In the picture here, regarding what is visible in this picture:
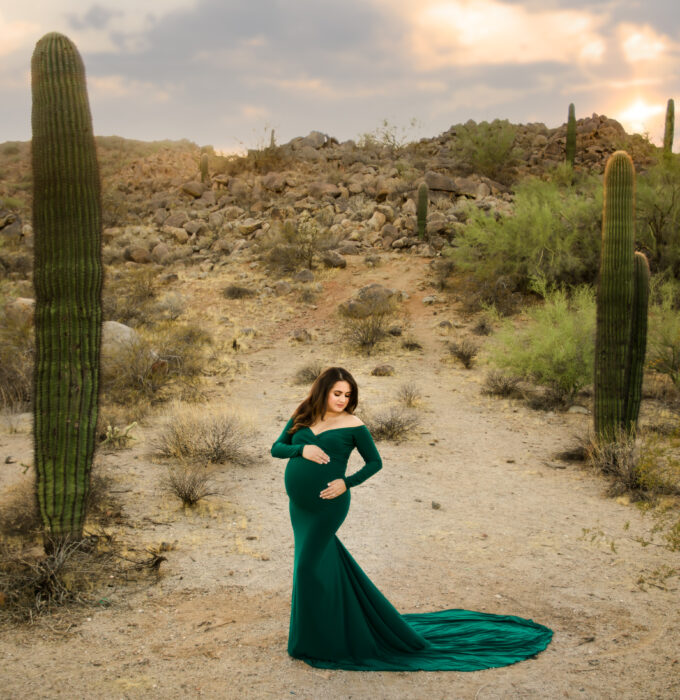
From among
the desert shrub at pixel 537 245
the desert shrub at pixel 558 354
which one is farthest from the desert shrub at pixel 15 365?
the desert shrub at pixel 537 245

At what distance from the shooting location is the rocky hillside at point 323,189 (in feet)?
84.9

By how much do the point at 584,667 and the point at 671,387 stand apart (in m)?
9.02

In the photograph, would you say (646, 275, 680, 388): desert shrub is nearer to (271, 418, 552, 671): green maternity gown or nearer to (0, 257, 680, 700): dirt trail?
(0, 257, 680, 700): dirt trail

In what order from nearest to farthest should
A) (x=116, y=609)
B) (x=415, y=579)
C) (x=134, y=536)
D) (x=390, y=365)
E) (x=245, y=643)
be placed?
(x=245, y=643)
(x=116, y=609)
(x=415, y=579)
(x=134, y=536)
(x=390, y=365)

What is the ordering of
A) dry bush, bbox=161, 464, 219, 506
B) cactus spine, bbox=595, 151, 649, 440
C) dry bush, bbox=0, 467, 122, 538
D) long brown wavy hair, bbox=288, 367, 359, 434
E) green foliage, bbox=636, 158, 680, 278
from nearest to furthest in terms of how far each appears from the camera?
long brown wavy hair, bbox=288, 367, 359, 434 → dry bush, bbox=0, 467, 122, 538 → dry bush, bbox=161, 464, 219, 506 → cactus spine, bbox=595, 151, 649, 440 → green foliage, bbox=636, 158, 680, 278

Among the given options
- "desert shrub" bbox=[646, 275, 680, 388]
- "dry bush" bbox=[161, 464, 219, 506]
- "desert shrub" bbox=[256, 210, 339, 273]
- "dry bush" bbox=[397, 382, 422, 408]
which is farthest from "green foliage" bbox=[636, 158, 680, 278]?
"dry bush" bbox=[161, 464, 219, 506]

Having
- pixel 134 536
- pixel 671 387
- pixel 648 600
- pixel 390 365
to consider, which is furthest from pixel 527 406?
pixel 134 536

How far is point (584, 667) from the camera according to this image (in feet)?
13.9

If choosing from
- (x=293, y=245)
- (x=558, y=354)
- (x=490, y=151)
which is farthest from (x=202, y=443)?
(x=490, y=151)

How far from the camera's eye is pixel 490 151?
32.8 metres

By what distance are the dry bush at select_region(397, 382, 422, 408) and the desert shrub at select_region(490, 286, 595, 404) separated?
6.16 feet

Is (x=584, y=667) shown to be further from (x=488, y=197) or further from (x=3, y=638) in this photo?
(x=488, y=197)

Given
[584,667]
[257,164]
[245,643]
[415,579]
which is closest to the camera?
[584,667]

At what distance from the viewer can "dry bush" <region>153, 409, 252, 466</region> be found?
890 cm
